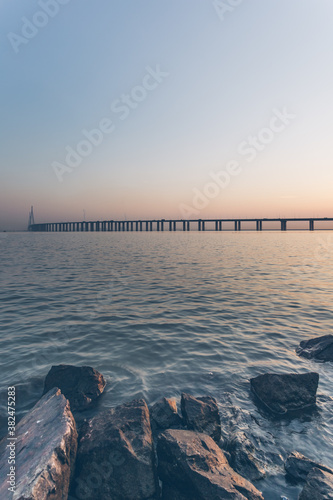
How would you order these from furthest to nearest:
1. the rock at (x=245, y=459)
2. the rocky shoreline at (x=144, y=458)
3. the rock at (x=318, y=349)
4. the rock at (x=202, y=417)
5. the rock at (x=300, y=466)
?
1. the rock at (x=318, y=349)
2. the rock at (x=202, y=417)
3. the rock at (x=245, y=459)
4. the rock at (x=300, y=466)
5. the rocky shoreline at (x=144, y=458)

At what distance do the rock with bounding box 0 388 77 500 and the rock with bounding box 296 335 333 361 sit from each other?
25.4ft

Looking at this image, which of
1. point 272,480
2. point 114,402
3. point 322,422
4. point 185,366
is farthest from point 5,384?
point 322,422

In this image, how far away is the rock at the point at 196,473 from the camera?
3.94m

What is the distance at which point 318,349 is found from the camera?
912cm

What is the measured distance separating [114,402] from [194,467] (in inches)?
119

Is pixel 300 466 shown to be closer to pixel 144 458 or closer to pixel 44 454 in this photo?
pixel 144 458

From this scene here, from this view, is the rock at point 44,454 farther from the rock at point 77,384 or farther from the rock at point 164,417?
→ the rock at point 164,417

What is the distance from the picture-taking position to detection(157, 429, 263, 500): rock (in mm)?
3938

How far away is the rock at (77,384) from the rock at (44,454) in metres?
1.20

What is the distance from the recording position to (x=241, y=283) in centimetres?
2148

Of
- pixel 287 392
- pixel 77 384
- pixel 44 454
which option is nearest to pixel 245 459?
pixel 287 392

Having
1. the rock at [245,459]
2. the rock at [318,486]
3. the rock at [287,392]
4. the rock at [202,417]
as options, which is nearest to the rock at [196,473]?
the rock at [245,459]

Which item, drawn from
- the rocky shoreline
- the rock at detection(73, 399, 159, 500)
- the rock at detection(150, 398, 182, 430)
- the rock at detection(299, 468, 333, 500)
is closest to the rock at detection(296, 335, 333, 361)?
the rocky shoreline

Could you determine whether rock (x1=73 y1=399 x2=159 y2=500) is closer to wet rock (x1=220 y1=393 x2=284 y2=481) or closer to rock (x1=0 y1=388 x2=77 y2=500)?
rock (x1=0 y1=388 x2=77 y2=500)
